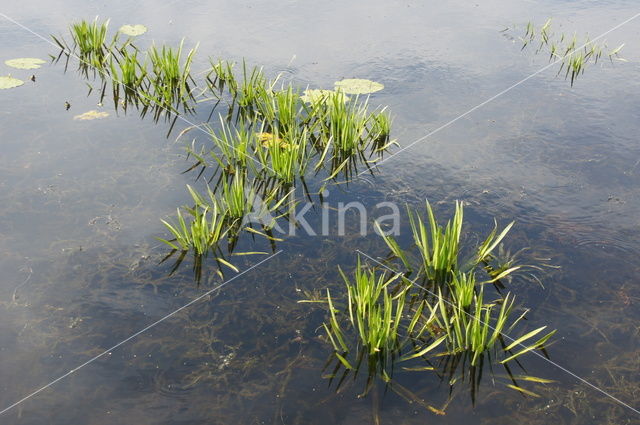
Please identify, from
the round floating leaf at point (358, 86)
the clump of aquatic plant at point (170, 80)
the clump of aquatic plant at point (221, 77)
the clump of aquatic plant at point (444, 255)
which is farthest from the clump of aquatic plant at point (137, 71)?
the clump of aquatic plant at point (444, 255)

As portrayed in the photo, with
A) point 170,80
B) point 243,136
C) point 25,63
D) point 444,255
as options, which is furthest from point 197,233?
point 25,63

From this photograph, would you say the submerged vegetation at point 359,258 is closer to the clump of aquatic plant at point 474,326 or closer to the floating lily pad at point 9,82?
the clump of aquatic plant at point 474,326

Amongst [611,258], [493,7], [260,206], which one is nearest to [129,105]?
[260,206]

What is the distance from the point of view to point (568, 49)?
18.5 feet

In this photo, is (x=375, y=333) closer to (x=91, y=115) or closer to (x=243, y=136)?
(x=243, y=136)

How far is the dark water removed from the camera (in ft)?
7.94

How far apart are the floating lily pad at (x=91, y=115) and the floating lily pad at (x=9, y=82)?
905mm

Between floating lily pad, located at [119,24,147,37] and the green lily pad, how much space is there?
2.82 ft

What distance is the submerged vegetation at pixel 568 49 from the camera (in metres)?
5.31

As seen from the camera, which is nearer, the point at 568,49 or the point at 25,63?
the point at 25,63

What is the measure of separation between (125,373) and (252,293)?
70cm

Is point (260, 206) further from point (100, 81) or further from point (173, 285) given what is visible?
point (100, 81)

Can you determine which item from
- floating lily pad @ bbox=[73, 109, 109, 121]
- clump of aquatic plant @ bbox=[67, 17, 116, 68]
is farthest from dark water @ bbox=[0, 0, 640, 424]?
clump of aquatic plant @ bbox=[67, 17, 116, 68]

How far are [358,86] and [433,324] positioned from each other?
2.65m
